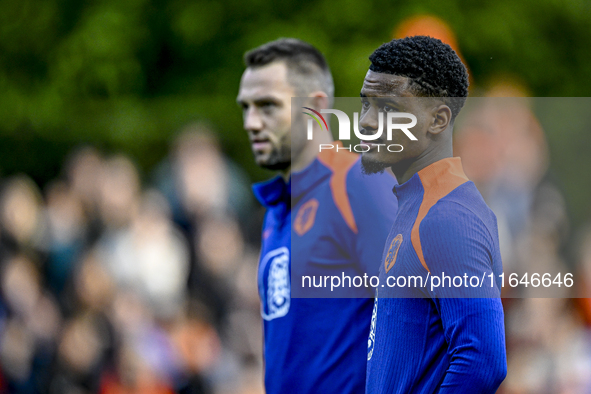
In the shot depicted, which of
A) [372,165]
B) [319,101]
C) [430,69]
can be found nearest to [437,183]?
[372,165]

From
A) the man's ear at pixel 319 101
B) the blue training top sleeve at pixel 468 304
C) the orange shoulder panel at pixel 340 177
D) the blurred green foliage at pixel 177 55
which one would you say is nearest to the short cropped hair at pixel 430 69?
the blue training top sleeve at pixel 468 304

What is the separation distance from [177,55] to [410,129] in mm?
7510

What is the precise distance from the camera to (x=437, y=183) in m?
1.77

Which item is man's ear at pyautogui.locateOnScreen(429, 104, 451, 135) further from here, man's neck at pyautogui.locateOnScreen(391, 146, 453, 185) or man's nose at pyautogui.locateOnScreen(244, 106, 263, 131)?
man's nose at pyautogui.locateOnScreen(244, 106, 263, 131)

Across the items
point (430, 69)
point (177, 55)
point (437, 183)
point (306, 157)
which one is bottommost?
point (437, 183)

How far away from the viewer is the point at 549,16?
7.99m

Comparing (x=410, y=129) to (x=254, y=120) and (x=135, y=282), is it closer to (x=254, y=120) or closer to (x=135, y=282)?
(x=254, y=120)

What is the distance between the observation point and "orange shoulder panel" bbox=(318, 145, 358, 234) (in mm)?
2795

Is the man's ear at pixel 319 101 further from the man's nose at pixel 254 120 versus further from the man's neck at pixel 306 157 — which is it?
the man's nose at pixel 254 120

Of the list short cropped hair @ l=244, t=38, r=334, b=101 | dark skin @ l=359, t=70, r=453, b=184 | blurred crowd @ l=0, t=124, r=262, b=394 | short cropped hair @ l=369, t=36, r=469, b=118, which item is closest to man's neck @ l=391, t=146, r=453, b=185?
dark skin @ l=359, t=70, r=453, b=184

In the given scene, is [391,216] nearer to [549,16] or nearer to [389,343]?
[389,343]

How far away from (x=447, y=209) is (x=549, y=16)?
7172mm

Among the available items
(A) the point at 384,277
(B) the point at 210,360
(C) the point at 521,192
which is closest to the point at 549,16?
(C) the point at 521,192

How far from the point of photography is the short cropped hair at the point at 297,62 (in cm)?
335
